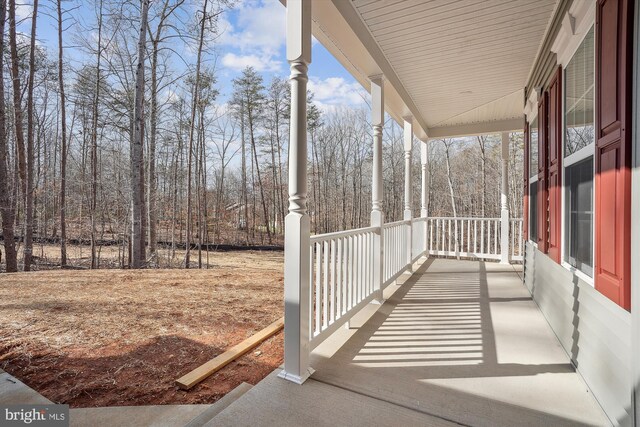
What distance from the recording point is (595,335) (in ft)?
6.33

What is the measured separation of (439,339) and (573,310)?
1.01 metres

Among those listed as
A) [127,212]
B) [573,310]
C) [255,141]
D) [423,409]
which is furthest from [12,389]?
[255,141]

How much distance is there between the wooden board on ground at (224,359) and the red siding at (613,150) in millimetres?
2499

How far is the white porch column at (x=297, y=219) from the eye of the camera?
6.82 feet

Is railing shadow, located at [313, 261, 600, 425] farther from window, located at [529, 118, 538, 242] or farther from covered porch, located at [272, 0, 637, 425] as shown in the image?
window, located at [529, 118, 538, 242]

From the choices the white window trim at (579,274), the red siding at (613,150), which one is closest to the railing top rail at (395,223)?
the white window trim at (579,274)

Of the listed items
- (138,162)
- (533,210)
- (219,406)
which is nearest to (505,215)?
(533,210)

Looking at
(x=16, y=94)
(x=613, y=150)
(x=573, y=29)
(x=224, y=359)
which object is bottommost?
(x=224, y=359)

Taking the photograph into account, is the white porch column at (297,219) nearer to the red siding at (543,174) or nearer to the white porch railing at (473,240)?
the red siding at (543,174)

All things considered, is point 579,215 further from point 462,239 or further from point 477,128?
point 462,239

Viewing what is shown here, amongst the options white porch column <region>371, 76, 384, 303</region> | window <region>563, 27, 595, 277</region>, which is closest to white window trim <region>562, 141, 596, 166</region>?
window <region>563, 27, 595, 277</region>

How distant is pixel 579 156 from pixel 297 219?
215 centimetres

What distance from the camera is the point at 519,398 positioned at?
193 cm

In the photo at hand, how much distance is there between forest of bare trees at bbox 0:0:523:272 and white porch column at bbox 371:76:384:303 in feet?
18.8
